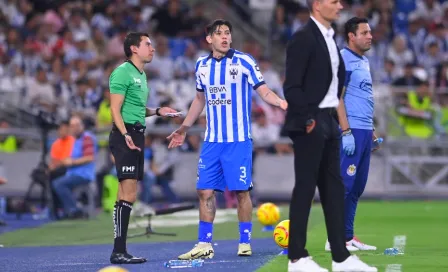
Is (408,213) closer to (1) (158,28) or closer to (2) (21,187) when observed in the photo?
(2) (21,187)

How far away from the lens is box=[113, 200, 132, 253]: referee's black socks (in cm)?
1070

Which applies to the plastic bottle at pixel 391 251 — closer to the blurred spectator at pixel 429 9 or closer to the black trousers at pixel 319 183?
the black trousers at pixel 319 183

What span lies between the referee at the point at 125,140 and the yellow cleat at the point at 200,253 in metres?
0.44

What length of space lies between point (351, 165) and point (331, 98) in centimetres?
231

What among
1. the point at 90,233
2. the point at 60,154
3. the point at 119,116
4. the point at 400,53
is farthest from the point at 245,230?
the point at 400,53

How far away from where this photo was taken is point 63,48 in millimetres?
23938

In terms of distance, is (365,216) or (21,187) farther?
(21,187)

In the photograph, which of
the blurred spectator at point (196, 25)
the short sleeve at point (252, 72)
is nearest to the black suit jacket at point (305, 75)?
the short sleeve at point (252, 72)

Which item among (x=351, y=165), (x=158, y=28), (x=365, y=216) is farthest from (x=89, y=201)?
(x=351, y=165)

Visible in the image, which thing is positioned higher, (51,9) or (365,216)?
(51,9)

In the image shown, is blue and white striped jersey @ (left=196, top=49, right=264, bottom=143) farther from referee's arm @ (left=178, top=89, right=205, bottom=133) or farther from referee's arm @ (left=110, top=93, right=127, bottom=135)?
referee's arm @ (left=110, top=93, right=127, bottom=135)

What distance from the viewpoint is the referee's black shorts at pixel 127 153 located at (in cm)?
1073

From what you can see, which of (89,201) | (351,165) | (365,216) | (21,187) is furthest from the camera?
(21,187)

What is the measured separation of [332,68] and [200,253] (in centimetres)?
294
